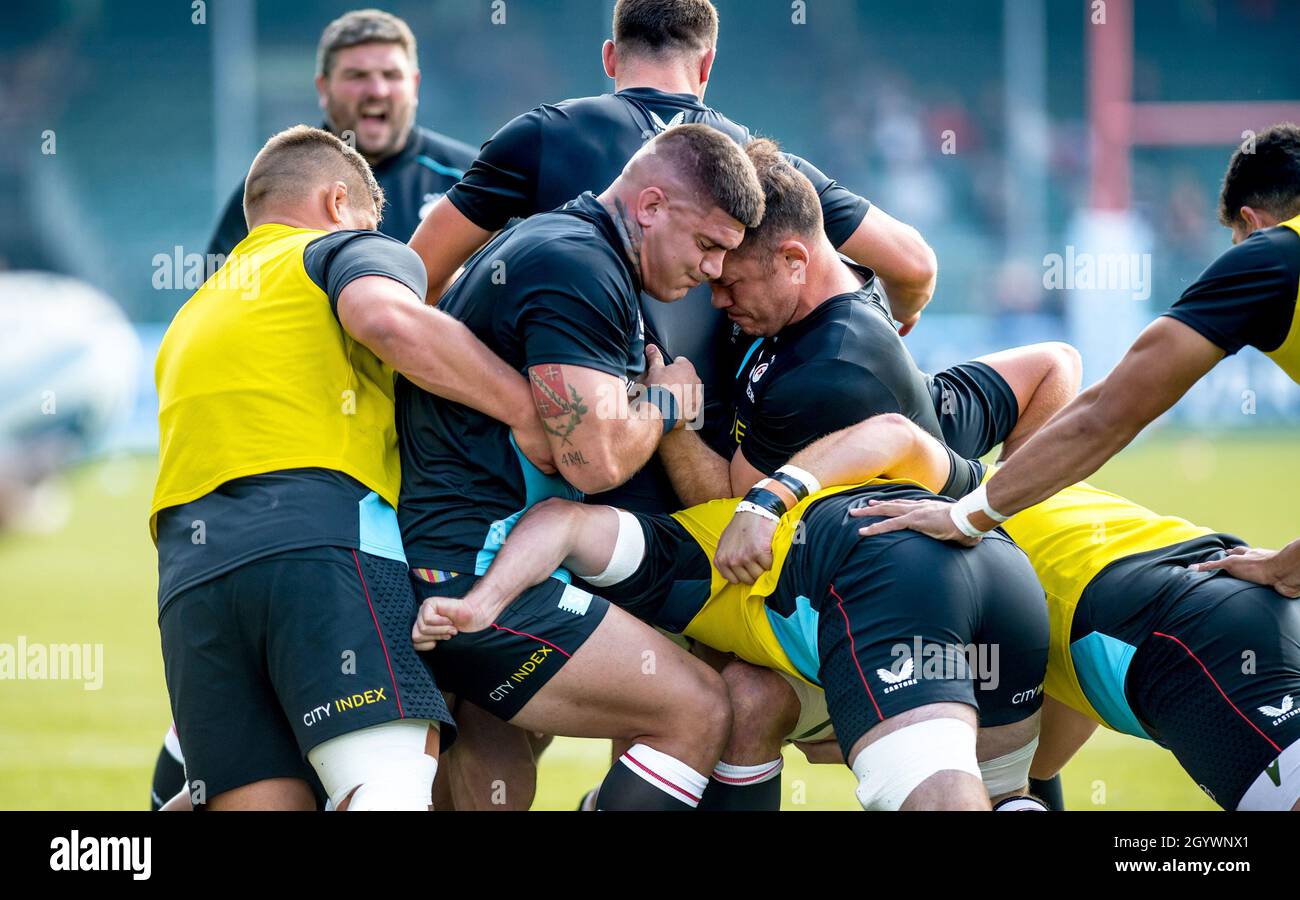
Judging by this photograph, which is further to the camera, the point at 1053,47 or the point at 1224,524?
the point at 1053,47

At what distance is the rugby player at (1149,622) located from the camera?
3416 mm

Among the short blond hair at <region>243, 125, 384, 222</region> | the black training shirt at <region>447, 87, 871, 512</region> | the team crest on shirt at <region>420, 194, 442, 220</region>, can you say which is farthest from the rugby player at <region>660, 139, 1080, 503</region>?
the team crest on shirt at <region>420, 194, 442, 220</region>

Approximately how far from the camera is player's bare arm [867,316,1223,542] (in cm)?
348

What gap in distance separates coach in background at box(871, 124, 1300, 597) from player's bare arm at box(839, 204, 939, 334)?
42.3 inches

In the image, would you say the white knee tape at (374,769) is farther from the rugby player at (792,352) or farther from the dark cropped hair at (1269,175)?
the dark cropped hair at (1269,175)

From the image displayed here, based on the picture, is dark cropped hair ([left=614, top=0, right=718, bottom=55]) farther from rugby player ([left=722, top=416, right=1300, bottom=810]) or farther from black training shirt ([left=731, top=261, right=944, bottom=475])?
rugby player ([left=722, top=416, right=1300, bottom=810])

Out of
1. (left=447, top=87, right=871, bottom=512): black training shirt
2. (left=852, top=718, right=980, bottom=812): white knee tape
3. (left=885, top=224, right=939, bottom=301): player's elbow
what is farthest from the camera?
(left=885, top=224, right=939, bottom=301): player's elbow

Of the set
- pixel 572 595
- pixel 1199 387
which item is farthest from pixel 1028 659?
pixel 1199 387

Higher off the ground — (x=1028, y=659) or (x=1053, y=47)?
(x=1053, y=47)
